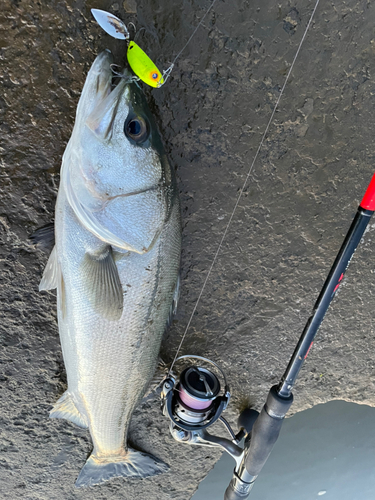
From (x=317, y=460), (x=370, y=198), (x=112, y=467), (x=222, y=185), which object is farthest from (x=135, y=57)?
(x=317, y=460)

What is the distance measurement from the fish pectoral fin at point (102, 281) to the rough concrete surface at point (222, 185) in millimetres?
360

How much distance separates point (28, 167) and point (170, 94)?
60 cm

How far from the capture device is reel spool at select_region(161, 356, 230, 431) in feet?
4.25

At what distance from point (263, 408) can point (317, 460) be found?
5.57ft

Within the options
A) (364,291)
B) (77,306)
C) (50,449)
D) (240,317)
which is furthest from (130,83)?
(50,449)

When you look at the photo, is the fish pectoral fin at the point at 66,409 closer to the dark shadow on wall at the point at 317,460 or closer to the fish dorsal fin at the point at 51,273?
the fish dorsal fin at the point at 51,273

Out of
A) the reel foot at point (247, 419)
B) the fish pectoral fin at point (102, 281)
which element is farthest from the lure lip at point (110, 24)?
the reel foot at point (247, 419)

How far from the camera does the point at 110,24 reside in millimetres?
969

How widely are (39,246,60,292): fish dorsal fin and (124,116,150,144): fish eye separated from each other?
0.50m

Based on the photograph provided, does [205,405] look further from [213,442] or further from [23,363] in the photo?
[23,363]

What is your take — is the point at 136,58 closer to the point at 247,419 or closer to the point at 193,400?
the point at 193,400

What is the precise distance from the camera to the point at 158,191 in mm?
1024

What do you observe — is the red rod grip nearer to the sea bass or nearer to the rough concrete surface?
the rough concrete surface

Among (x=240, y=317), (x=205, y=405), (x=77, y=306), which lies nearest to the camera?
(x=77, y=306)
